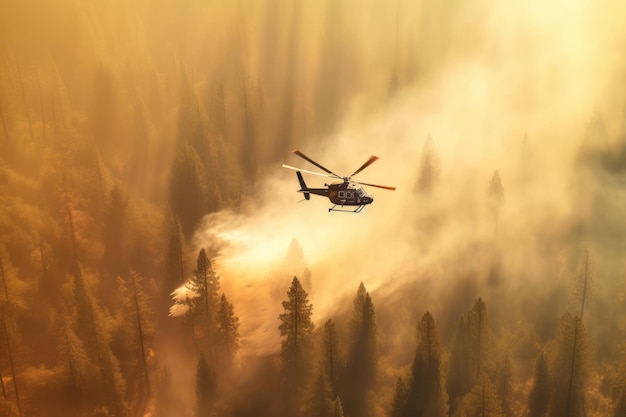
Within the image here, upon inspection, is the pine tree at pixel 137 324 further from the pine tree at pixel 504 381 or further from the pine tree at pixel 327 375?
the pine tree at pixel 504 381

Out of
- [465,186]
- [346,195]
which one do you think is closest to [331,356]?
[346,195]

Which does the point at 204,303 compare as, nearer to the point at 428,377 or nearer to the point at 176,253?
the point at 176,253

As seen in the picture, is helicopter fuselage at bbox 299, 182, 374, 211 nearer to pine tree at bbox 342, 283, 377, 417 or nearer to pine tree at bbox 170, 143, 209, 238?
pine tree at bbox 342, 283, 377, 417

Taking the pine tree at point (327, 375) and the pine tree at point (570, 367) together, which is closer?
the pine tree at point (570, 367)

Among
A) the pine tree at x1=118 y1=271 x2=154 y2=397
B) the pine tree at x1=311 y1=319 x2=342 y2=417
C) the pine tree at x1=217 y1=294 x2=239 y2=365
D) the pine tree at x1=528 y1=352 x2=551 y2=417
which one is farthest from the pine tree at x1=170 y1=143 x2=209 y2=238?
the pine tree at x1=528 y1=352 x2=551 y2=417

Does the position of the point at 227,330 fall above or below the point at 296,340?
above

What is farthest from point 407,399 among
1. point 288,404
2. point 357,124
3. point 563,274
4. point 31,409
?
point 357,124

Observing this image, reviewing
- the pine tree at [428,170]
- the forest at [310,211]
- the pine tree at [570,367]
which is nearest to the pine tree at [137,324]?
the forest at [310,211]
